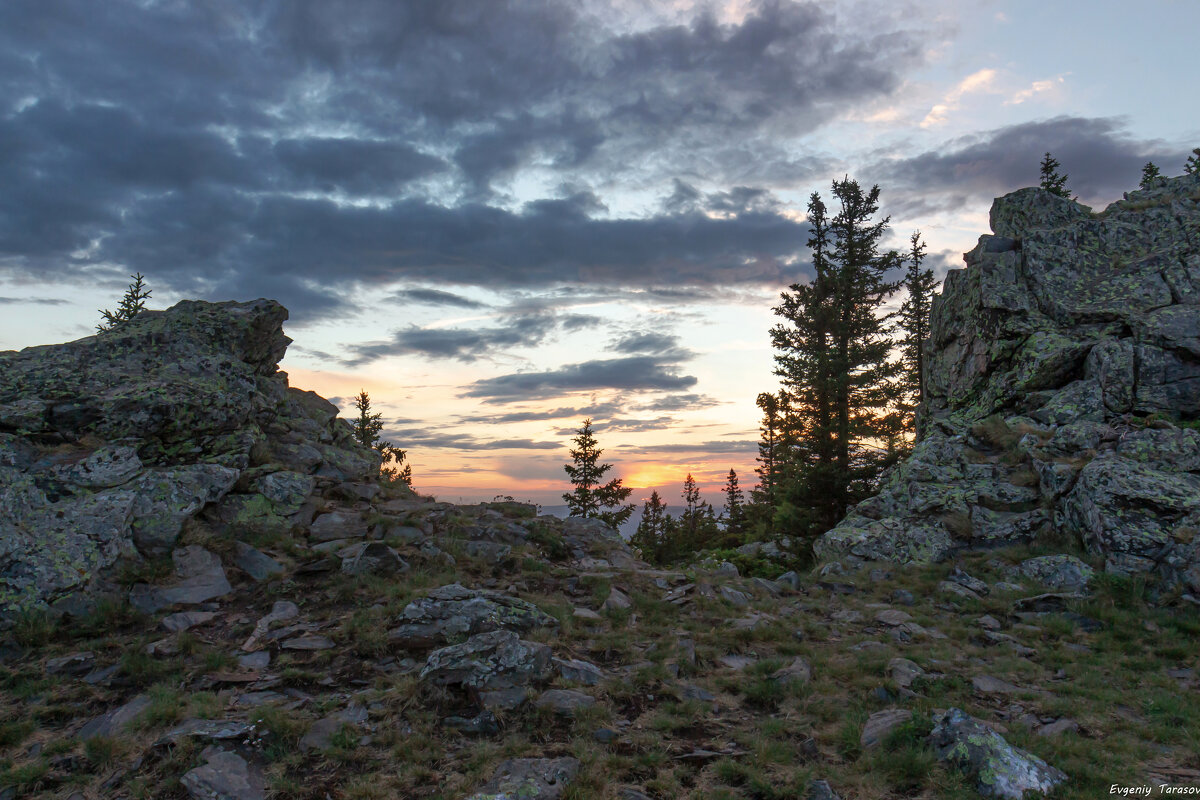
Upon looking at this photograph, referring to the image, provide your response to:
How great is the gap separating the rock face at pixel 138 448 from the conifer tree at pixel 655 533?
23489mm

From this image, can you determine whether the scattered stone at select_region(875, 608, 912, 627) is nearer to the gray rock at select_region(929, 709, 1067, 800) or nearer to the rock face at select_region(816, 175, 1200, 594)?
the rock face at select_region(816, 175, 1200, 594)

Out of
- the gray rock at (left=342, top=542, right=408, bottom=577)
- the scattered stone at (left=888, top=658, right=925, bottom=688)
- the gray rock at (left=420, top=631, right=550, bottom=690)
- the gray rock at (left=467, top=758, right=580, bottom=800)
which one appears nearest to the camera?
the gray rock at (left=467, top=758, right=580, bottom=800)

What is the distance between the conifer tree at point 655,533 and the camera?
39.9 meters

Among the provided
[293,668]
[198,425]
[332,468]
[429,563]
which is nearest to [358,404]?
[332,468]

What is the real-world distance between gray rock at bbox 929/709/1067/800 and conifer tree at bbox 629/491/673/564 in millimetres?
27993

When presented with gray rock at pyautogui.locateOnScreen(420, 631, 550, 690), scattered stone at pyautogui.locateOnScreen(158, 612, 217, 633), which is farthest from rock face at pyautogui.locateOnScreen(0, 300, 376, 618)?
gray rock at pyautogui.locateOnScreen(420, 631, 550, 690)

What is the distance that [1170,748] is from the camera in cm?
721

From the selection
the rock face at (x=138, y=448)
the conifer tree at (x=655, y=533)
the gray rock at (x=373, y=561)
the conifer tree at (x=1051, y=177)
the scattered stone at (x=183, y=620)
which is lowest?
the conifer tree at (x=655, y=533)

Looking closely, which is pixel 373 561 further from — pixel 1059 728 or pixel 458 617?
pixel 1059 728

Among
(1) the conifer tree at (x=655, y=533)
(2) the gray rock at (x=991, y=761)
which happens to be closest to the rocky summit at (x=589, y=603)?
(2) the gray rock at (x=991, y=761)

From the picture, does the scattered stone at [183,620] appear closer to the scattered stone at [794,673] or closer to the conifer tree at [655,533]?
the scattered stone at [794,673]

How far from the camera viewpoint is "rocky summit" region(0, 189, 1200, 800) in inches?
266

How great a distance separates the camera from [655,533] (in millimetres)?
49062

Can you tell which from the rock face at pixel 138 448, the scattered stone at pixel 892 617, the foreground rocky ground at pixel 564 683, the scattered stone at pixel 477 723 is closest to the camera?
the foreground rocky ground at pixel 564 683
